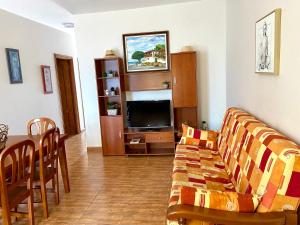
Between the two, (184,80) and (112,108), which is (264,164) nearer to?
(184,80)

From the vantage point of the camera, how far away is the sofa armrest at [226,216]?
1267 mm

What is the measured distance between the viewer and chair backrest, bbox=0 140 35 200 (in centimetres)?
185

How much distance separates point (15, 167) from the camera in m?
1.96

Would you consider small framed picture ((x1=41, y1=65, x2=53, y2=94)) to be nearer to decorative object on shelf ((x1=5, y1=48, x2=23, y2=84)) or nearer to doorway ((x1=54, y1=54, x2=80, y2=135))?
doorway ((x1=54, y1=54, x2=80, y2=135))

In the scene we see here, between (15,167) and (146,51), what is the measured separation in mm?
2805

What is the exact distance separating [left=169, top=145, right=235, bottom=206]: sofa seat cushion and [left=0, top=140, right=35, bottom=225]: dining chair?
1.25 m

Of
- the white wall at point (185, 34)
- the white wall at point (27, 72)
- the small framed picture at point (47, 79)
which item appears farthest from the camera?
the small framed picture at point (47, 79)

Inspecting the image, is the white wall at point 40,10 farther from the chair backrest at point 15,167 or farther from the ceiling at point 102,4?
the chair backrest at point 15,167

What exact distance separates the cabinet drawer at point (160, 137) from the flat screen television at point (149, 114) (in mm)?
153

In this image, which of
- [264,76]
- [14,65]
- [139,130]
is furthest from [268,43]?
[14,65]

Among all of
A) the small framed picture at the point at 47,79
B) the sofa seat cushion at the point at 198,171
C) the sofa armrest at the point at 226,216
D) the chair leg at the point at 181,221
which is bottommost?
the sofa seat cushion at the point at 198,171

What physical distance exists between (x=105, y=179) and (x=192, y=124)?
1757 millimetres

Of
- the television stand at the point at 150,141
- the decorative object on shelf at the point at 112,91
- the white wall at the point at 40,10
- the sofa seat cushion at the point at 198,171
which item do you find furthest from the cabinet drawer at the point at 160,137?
the white wall at the point at 40,10

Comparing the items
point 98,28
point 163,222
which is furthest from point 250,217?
point 98,28
